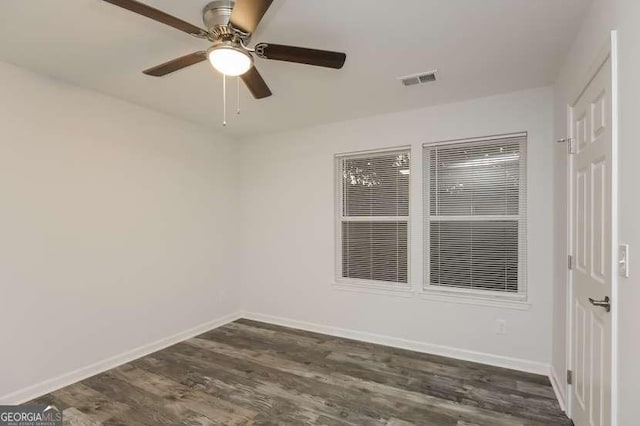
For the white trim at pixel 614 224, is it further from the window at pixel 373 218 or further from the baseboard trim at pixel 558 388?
the window at pixel 373 218

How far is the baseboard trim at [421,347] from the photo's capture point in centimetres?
294

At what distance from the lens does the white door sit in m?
1.57

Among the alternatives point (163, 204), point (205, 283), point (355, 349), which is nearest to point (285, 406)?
point (355, 349)

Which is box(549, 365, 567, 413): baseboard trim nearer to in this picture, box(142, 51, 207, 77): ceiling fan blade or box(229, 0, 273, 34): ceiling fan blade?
box(229, 0, 273, 34): ceiling fan blade

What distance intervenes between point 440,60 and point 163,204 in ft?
9.81

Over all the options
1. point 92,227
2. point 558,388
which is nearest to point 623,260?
point 558,388

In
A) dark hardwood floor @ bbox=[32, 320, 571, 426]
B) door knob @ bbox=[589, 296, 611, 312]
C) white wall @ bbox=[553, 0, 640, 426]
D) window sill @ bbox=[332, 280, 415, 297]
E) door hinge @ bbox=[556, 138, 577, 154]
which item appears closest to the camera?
white wall @ bbox=[553, 0, 640, 426]

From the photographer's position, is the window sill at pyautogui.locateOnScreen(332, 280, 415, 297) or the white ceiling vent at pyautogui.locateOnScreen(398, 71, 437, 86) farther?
the window sill at pyautogui.locateOnScreen(332, 280, 415, 297)

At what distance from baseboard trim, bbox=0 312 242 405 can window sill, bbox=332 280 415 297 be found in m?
1.69

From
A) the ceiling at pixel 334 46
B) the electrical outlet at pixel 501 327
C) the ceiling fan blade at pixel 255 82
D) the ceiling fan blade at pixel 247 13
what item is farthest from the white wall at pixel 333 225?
the ceiling fan blade at pixel 247 13

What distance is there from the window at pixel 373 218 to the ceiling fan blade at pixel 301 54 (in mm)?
1949

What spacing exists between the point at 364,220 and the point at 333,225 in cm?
37

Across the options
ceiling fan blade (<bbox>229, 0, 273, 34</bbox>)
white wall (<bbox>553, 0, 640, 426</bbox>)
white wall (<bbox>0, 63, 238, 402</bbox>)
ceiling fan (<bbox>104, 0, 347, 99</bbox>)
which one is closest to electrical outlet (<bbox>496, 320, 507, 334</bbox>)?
white wall (<bbox>553, 0, 640, 426</bbox>)

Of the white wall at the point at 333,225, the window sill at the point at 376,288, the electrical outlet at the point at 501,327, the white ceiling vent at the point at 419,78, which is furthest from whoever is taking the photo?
the window sill at the point at 376,288
